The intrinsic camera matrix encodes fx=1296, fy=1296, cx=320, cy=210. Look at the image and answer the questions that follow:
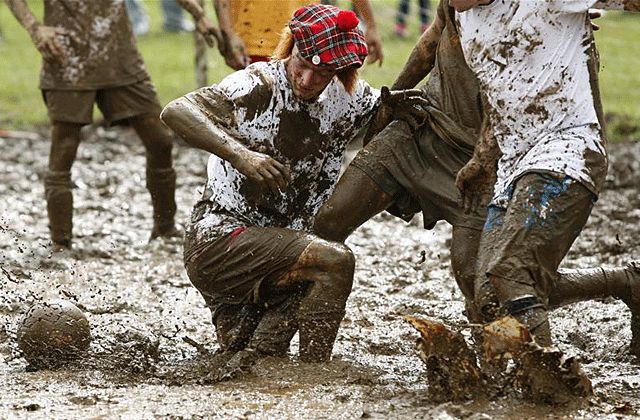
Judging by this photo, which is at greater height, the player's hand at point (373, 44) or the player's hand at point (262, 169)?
the player's hand at point (373, 44)

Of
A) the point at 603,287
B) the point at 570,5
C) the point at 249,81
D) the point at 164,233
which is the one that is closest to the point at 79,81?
the point at 164,233

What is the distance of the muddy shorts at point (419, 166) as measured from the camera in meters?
5.91

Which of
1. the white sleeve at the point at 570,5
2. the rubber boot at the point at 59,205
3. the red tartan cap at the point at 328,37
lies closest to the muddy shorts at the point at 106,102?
the rubber boot at the point at 59,205

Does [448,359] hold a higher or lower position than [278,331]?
higher

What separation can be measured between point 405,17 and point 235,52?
11.0 m

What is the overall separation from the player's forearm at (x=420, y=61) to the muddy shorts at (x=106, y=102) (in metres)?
2.66

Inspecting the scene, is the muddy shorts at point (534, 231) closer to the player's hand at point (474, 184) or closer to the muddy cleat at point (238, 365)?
the player's hand at point (474, 184)

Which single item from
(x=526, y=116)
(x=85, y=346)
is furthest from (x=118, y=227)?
(x=526, y=116)

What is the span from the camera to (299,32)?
564cm

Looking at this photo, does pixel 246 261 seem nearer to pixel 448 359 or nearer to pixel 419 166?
pixel 419 166

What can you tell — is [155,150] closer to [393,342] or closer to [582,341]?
[393,342]

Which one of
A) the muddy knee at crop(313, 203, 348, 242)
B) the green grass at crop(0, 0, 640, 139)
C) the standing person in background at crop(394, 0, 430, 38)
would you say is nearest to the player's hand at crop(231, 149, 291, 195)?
the muddy knee at crop(313, 203, 348, 242)

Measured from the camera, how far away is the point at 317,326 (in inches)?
222

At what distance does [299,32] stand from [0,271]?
3.00 metres
